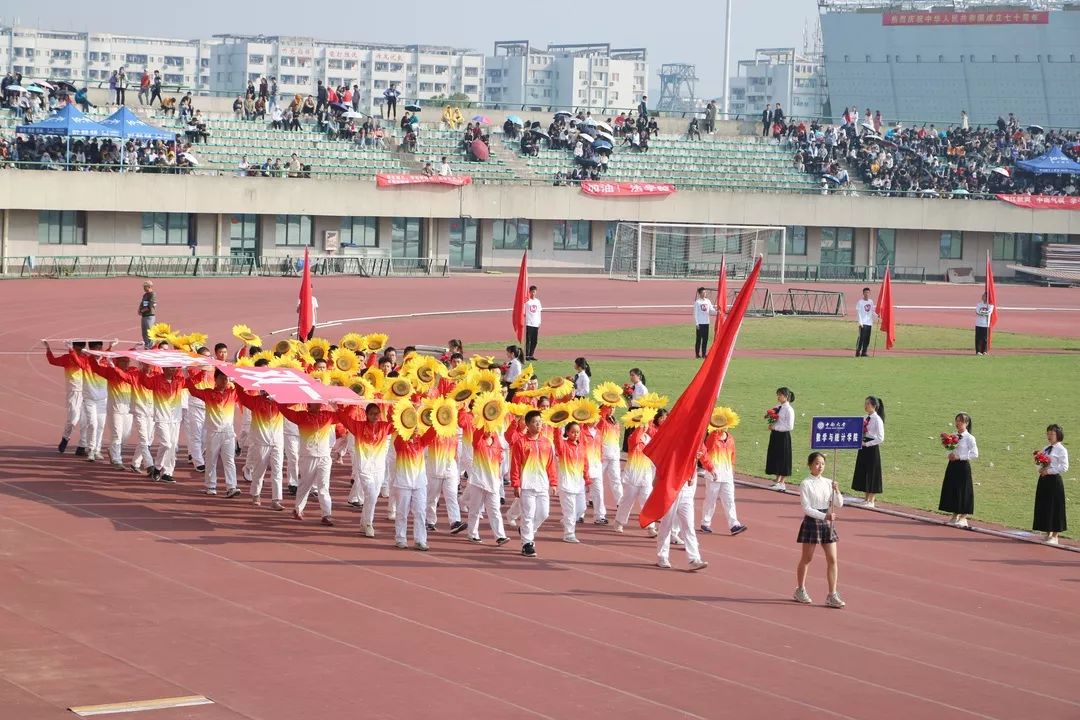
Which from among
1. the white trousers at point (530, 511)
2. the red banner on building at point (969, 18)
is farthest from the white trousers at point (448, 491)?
the red banner on building at point (969, 18)

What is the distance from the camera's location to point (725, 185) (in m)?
63.2

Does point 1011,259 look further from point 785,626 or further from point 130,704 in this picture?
point 130,704

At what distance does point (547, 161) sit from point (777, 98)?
452 feet

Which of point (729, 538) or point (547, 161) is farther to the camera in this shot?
point (547, 161)

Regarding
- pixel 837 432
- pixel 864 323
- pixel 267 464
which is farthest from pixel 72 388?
pixel 864 323

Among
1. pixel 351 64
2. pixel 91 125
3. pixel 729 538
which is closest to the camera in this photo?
pixel 729 538

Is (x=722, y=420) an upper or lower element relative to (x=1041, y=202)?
lower

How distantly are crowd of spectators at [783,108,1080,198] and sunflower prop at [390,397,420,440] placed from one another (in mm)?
49303

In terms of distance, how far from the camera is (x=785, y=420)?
20484 millimetres

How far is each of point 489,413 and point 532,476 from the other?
90 cm

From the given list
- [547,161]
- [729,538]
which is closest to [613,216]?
[547,161]

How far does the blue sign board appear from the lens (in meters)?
15.1

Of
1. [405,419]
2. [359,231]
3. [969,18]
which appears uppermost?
[969,18]

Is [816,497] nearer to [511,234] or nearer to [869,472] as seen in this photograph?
[869,472]
